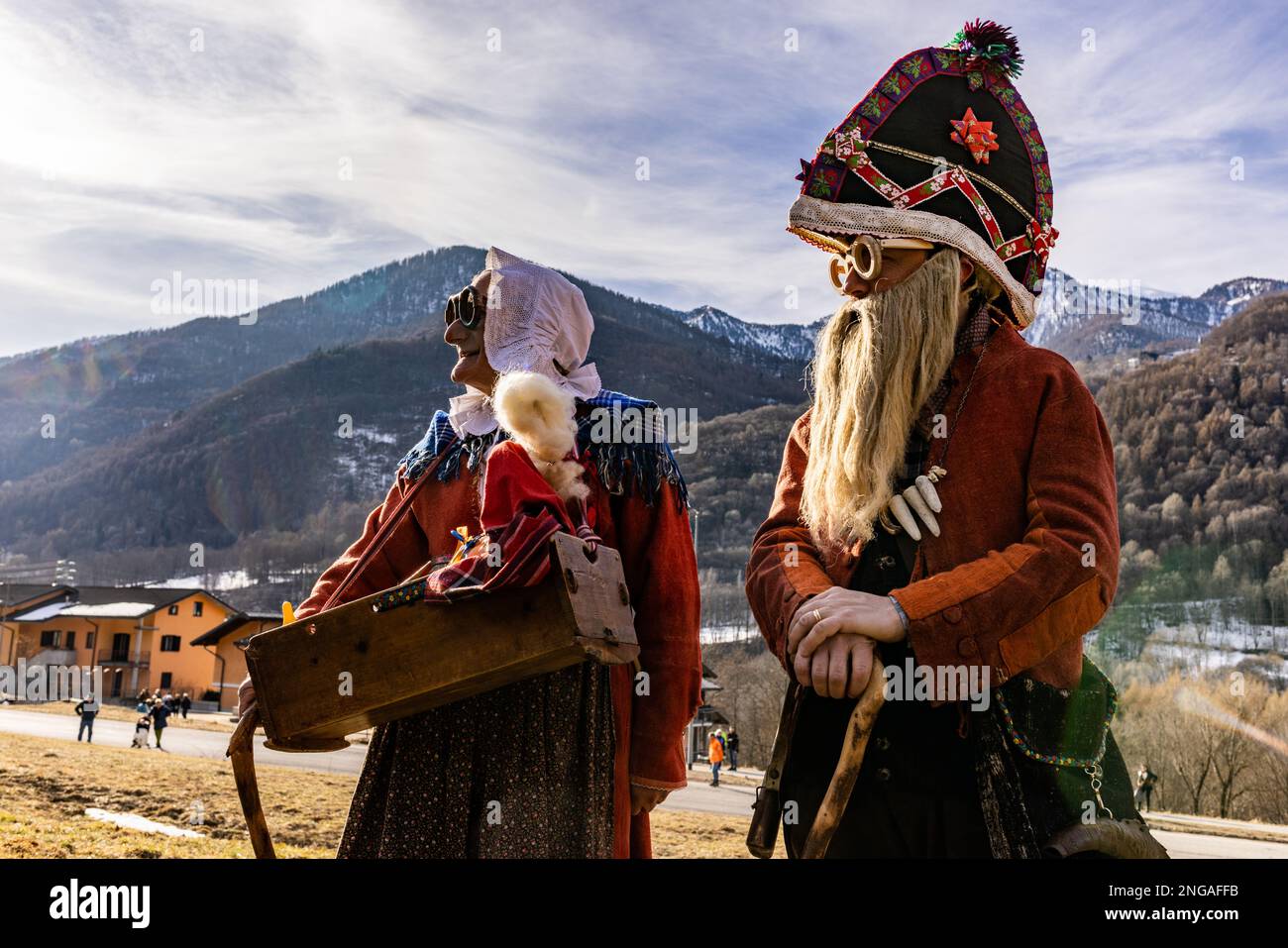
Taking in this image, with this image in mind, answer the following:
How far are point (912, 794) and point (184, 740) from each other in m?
29.8

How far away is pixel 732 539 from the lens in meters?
111

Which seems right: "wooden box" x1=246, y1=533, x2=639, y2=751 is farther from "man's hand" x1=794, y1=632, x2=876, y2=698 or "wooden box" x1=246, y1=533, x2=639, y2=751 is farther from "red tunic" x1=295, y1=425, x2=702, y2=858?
"man's hand" x1=794, y1=632, x2=876, y2=698

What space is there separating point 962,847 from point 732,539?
109221mm

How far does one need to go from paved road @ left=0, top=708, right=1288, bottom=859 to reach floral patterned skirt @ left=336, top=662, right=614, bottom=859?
9523 mm

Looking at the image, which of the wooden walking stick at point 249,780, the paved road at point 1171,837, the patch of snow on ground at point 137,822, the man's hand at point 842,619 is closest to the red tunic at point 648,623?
the wooden walking stick at point 249,780

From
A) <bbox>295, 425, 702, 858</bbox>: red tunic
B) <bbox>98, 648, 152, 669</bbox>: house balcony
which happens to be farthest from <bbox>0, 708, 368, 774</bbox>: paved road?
<bbox>98, 648, 152, 669</bbox>: house balcony

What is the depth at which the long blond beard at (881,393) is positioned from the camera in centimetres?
269

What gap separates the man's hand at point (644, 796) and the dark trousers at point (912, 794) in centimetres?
68

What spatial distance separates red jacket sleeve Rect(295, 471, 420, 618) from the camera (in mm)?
3528

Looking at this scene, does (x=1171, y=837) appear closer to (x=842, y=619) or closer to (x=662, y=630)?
(x=662, y=630)

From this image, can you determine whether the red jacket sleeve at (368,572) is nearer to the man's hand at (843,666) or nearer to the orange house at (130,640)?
the man's hand at (843,666)
